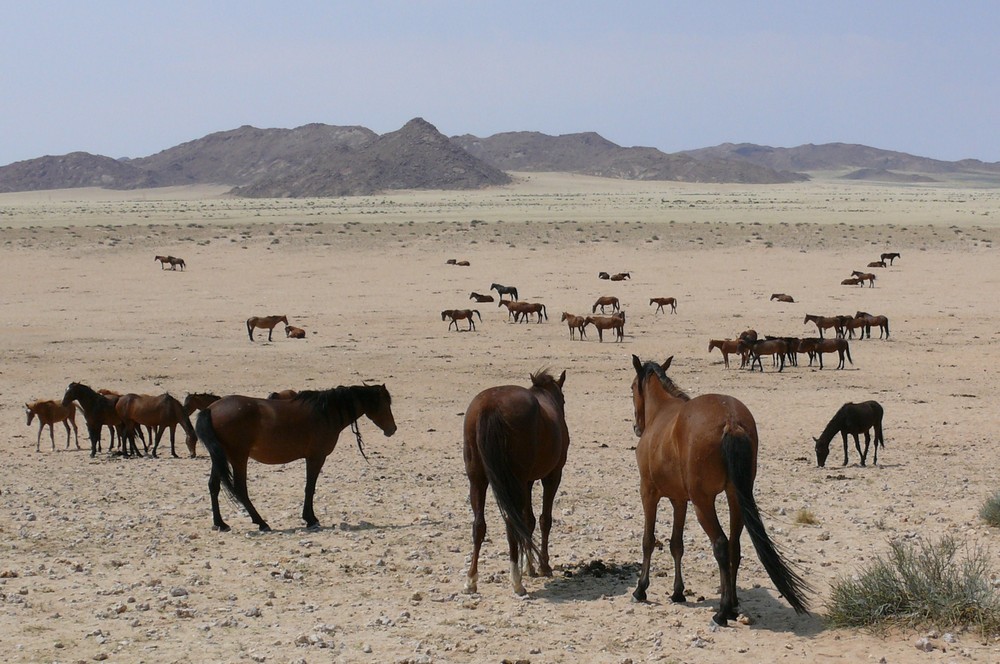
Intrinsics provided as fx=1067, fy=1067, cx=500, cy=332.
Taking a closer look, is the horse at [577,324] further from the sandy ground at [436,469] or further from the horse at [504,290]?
the horse at [504,290]

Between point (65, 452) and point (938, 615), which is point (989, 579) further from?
point (65, 452)

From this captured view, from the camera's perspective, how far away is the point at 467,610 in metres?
8.49

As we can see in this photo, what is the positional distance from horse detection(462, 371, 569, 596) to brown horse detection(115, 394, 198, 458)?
8470 millimetres

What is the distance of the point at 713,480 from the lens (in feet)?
26.0

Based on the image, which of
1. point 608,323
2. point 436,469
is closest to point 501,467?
point 436,469

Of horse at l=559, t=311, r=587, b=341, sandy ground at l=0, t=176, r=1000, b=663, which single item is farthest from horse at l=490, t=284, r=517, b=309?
horse at l=559, t=311, r=587, b=341

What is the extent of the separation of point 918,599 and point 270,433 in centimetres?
705

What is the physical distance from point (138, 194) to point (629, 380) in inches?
7001

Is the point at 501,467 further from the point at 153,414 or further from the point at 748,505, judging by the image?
the point at 153,414

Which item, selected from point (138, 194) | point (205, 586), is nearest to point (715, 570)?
point (205, 586)

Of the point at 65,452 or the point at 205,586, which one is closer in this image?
the point at 205,586

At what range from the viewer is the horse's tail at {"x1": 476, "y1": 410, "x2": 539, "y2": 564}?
8.94m

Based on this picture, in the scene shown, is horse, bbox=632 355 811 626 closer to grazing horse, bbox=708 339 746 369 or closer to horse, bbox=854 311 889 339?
grazing horse, bbox=708 339 746 369

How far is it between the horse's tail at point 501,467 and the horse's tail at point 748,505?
195cm
